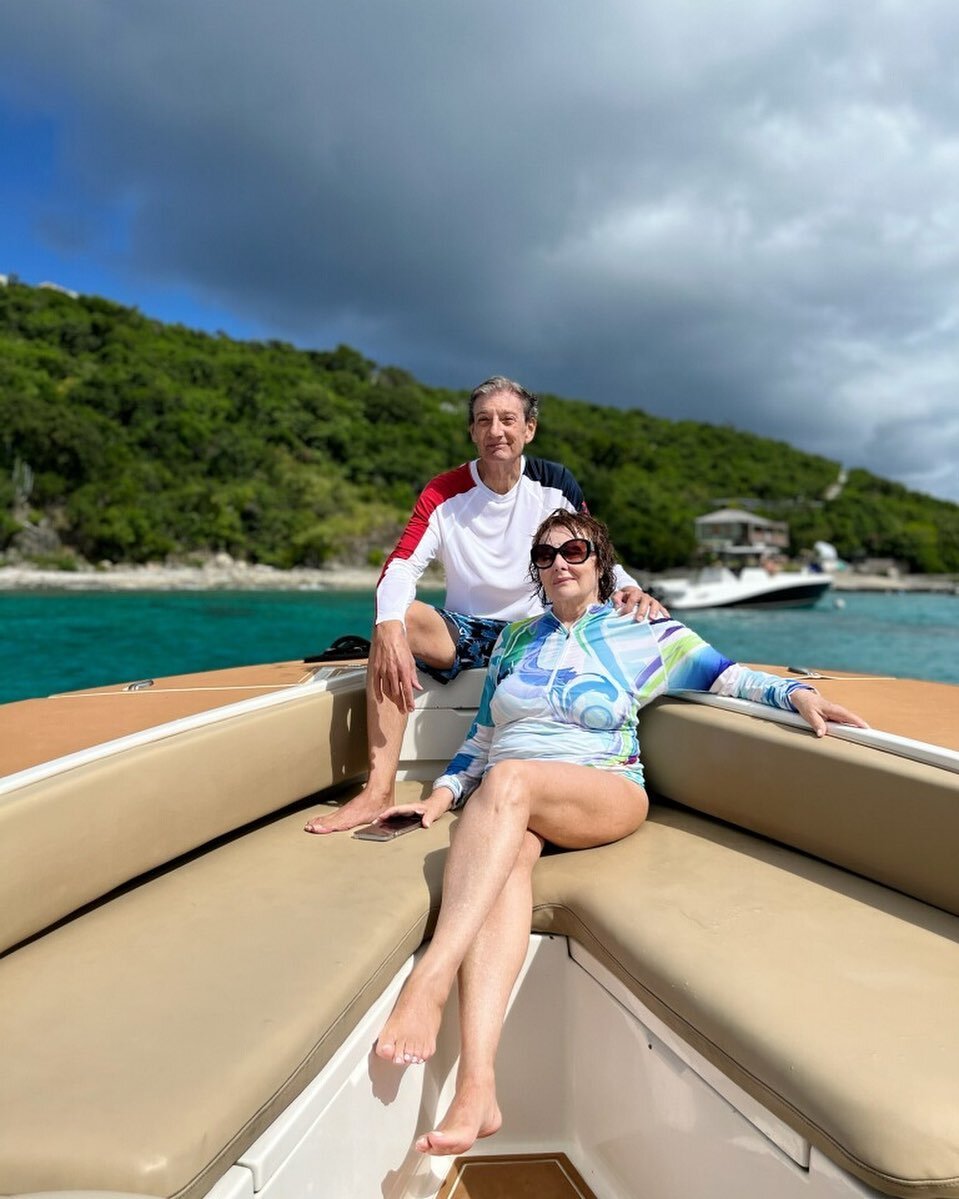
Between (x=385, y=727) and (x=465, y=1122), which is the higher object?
(x=385, y=727)

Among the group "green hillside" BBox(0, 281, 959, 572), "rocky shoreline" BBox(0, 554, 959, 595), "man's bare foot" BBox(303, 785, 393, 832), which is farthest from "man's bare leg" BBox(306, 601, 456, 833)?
"green hillside" BBox(0, 281, 959, 572)

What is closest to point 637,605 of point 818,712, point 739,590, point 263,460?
point 818,712

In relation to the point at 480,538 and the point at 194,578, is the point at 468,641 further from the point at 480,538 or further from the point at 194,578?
the point at 194,578

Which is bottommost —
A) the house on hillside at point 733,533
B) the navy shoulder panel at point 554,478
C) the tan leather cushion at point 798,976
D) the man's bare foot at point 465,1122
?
the man's bare foot at point 465,1122

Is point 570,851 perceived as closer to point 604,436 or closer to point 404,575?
point 404,575

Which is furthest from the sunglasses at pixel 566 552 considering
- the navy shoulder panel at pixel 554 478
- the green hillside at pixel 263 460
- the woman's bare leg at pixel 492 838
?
the green hillside at pixel 263 460

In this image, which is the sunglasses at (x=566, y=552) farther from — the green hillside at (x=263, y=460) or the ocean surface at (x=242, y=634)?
the green hillside at (x=263, y=460)

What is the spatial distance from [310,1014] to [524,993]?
1.84ft

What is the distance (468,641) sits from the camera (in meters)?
2.43

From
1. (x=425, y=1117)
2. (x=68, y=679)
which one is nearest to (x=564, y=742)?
(x=425, y=1117)

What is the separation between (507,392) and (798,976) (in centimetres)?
173

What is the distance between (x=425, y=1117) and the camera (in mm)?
1384

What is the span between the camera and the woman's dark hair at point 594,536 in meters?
2.01

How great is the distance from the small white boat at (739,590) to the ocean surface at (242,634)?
54 centimetres
